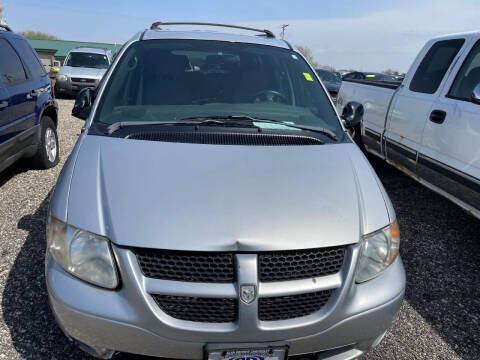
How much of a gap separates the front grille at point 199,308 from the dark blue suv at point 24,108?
3.34 m

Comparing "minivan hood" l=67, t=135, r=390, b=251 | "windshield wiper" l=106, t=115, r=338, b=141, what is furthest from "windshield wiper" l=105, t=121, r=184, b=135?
"minivan hood" l=67, t=135, r=390, b=251

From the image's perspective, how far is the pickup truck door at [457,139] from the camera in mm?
3457

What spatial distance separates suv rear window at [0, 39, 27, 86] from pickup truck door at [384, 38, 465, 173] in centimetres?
447

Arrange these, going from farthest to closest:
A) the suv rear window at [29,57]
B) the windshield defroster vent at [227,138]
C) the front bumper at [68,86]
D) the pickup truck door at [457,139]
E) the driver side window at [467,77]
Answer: the front bumper at [68,86], the suv rear window at [29,57], the driver side window at [467,77], the pickup truck door at [457,139], the windshield defroster vent at [227,138]

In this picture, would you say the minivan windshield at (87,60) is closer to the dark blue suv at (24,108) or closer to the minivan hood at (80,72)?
the minivan hood at (80,72)

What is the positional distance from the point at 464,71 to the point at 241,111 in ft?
8.26

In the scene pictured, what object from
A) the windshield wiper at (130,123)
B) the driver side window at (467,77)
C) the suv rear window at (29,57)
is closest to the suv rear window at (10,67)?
the suv rear window at (29,57)

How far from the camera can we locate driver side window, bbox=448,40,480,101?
3.78m

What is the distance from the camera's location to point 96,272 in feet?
5.86

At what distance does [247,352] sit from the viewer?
69.2 inches

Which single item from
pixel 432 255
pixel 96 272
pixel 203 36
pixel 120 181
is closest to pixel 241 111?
pixel 203 36

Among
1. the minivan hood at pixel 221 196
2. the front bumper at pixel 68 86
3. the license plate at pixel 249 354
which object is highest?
the minivan hood at pixel 221 196

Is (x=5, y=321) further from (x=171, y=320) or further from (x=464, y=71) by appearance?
(x=464, y=71)

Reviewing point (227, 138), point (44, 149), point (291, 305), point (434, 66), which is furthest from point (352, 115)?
point (44, 149)
